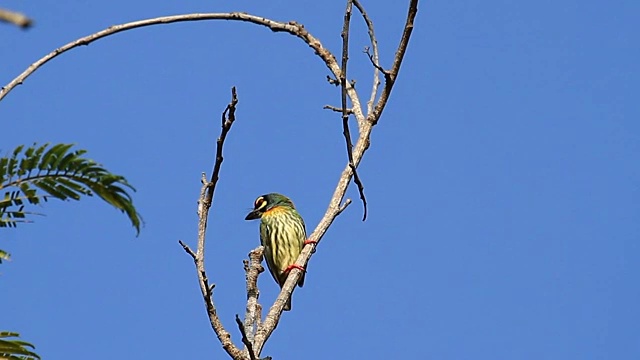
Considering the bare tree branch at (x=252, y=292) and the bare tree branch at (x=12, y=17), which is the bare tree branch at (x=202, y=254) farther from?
the bare tree branch at (x=12, y=17)

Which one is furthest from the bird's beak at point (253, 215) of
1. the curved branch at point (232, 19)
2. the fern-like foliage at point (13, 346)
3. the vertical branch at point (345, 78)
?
the fern-like foliage at point (13, 346)

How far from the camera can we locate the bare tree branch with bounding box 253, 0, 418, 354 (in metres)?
5.04

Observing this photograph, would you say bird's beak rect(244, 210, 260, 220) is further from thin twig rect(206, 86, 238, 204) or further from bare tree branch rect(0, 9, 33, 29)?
bare tree branch rect(0, 9, 33, 29)

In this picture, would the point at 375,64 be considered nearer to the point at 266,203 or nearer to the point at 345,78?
the point at 345,78

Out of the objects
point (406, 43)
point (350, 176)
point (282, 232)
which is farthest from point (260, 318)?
point (282, 232)

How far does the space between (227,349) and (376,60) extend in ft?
7.80

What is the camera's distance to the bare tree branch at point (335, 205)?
5.04 meters

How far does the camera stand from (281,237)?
9.05m

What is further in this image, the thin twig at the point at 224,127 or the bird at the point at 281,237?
the bird at the point at 281,237

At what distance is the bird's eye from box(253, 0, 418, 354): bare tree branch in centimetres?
390

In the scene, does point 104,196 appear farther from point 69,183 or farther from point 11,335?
point 11,335

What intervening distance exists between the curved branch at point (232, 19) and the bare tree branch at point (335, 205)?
16cm

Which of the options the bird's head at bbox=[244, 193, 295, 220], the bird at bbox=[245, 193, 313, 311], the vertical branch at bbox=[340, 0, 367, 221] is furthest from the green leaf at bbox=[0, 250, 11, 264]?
the bird's head at bbox=[244, 193, 295, 220]

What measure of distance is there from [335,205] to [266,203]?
4368 mm
